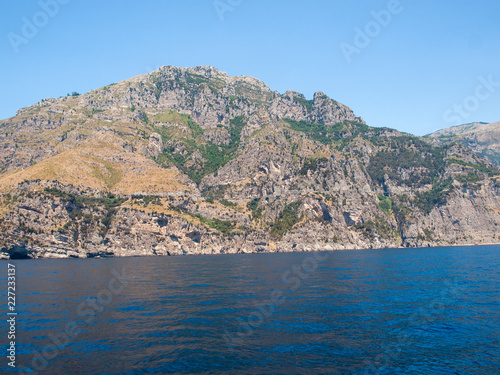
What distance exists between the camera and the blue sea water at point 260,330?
2662 cm

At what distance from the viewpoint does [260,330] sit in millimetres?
36031

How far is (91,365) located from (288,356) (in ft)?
55.3

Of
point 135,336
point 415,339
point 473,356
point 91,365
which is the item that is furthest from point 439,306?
point 91,365

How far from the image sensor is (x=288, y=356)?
2823 centimetres

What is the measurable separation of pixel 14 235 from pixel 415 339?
197713 millimetres

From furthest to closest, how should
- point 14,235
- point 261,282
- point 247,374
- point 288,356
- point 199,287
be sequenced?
point 14,235
point 261,282
point 199,287
point 288,356
point 247,374

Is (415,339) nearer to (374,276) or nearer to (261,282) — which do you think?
(261,282)

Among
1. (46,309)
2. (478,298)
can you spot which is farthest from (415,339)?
(46,309)

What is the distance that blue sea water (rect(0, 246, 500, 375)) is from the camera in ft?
87.4

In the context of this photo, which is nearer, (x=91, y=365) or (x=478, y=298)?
(x=91, y=365)

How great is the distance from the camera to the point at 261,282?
233ft

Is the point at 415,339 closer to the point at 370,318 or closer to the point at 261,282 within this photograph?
the point at 370,318

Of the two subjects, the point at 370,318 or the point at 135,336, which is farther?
Result: the point at 370,318

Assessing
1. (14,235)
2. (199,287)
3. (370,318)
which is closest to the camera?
(370,318)
